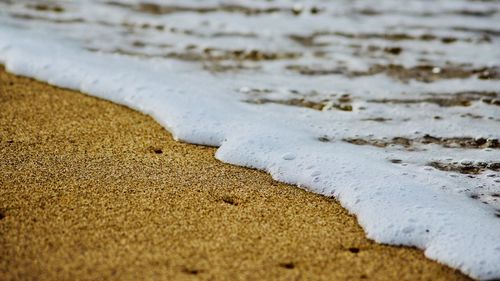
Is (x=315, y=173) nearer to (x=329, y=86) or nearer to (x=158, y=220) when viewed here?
(x=158, y=220)

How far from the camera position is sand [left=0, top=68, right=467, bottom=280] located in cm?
226

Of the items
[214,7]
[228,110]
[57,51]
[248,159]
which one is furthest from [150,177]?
[214,7]

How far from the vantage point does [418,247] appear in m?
2.48

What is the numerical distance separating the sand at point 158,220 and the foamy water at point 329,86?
0.49 ft

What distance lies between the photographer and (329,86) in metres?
4.35

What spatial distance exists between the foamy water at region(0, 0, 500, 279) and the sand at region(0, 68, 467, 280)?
0.49 ft

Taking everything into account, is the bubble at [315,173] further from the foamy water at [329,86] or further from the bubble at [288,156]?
the bubble at [288,156]

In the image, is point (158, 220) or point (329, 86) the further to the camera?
point (329, 86)

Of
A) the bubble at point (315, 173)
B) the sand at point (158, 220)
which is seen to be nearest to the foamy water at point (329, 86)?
the bubble at point (315, 173)

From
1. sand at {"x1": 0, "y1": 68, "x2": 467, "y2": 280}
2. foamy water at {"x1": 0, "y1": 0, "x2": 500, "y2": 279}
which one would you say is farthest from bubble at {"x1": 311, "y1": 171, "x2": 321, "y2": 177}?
sand at {"x1": 0, "y1": 68, "x2": 467, "y2": 280}

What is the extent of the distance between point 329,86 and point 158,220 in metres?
2.09

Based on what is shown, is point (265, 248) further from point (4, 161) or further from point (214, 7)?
point (214, 7)

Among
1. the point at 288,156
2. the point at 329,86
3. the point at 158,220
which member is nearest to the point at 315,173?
the point at 288,156

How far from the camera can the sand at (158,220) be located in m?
2.26
